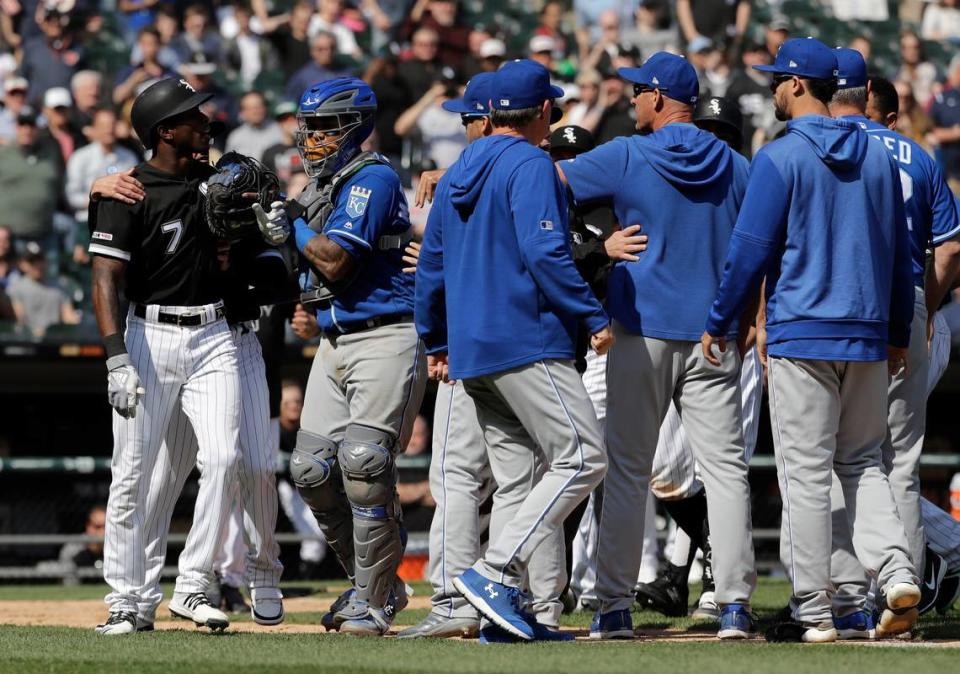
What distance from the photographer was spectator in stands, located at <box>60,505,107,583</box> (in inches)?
447

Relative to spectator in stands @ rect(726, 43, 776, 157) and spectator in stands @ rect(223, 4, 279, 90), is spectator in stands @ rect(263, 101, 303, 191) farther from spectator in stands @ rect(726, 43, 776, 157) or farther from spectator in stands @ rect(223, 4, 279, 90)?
spectator in stands @ rect(726, 43, 776, 157)

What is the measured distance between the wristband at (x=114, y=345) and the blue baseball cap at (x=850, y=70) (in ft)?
10.0

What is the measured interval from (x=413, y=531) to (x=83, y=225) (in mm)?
3844

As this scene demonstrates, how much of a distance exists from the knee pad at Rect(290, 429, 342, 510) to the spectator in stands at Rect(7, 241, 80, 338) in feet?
18.9

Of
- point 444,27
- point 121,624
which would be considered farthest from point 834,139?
point 444,27

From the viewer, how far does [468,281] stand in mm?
A: 5816

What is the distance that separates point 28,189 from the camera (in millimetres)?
12695

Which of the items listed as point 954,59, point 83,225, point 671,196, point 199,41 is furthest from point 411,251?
point 954,59

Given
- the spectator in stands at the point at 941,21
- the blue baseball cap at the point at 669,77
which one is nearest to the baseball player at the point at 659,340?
the blue baseball cap at the point at 669,77

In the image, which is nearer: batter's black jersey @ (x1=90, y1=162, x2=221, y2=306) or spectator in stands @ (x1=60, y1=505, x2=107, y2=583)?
batter's black jersey @ (x1=90, y1=162, x2=221, y2=306)

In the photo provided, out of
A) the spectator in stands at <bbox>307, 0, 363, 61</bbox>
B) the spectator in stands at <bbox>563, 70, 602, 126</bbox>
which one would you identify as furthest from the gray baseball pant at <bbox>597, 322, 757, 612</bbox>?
the spectator in stands at <bbox>307, 0, 363, 61</bbox>

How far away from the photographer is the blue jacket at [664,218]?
600cm

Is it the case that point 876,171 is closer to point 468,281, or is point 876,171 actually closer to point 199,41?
point 468,281

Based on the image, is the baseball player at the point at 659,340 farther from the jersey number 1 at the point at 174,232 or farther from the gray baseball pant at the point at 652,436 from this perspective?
the jersey number 1 at the point at 174,232
